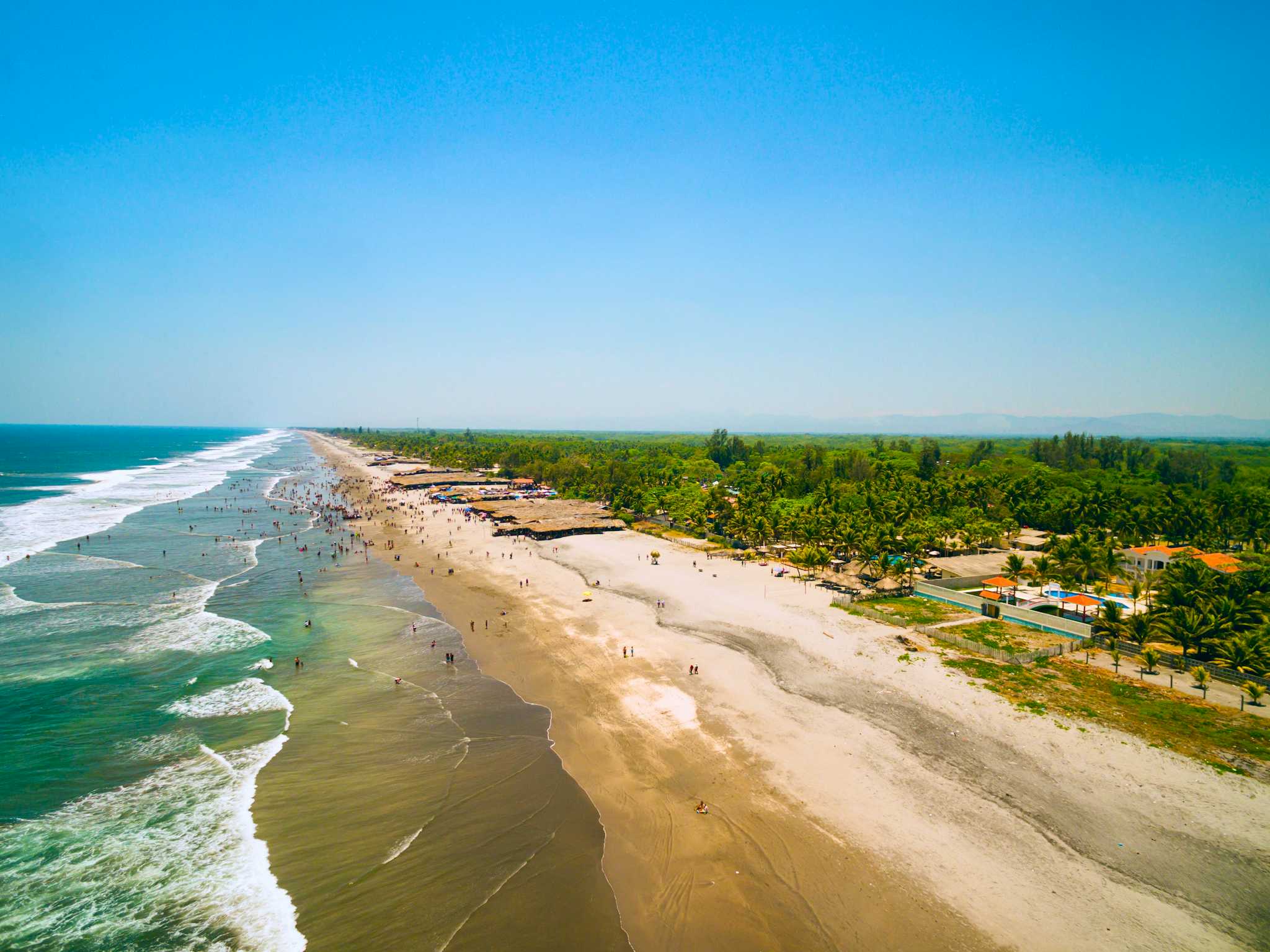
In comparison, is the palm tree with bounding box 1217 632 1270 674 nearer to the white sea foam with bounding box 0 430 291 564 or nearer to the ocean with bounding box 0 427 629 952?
the ocean with bounding box 0 427 629 952

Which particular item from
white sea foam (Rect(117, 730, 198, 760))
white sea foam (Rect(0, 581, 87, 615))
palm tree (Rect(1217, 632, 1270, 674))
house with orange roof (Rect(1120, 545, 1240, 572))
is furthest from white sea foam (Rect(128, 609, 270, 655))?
house with orange roof (Rect(1120, 545, 1240, 572))

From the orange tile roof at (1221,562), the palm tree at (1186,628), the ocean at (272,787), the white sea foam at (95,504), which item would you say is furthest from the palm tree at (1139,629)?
the white sea foam at (95,504)

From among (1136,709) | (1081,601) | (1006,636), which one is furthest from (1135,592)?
(1136,709)

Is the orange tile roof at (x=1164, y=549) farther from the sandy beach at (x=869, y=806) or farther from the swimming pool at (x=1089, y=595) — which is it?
the sandy beach at (x=869, y=806)

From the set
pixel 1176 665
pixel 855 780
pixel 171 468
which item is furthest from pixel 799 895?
pixel 171 468

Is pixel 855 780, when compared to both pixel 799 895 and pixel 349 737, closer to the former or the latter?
pixel 799 895

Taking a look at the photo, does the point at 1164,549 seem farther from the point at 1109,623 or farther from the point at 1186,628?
the point at 1186,628
